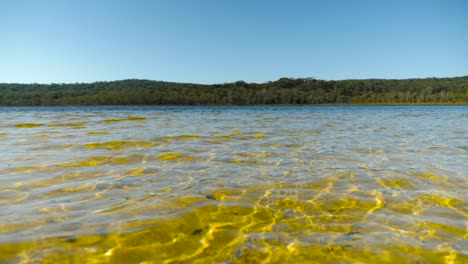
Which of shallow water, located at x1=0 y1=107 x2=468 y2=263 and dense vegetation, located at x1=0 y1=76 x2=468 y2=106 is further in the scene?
dense vegetation, located at x1=0 y1=76 x2=468 y2=106

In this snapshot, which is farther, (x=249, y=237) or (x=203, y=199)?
(x=203, y=199)

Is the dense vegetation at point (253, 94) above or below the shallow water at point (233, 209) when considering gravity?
above

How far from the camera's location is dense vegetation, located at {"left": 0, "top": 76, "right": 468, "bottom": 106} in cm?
9744

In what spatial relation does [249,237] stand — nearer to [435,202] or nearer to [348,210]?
[348,210]

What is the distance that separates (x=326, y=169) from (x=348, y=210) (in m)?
2.26

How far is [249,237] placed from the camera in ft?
9.93

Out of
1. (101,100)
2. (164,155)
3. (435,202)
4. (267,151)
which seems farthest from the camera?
(101,100)

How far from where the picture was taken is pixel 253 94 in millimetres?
119125

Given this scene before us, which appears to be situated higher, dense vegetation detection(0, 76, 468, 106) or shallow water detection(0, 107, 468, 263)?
dense vegetation detection(0, 76, 468, 106)

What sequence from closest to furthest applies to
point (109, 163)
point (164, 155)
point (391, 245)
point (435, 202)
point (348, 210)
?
point (391, 245) < point (348, 210) < point (435, 202) < point (109, 163) < point (164, 155)

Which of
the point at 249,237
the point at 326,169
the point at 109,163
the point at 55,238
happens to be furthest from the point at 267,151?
the point at 55,238

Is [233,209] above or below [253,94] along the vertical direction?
below

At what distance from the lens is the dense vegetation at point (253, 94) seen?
97.4m

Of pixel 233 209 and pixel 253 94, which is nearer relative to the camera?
pixel 233 209
